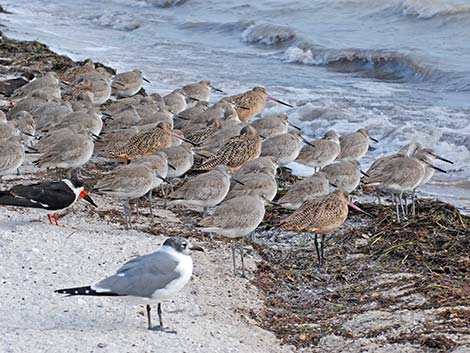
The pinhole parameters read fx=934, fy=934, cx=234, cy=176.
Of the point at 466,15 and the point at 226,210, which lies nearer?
the point at 226,210

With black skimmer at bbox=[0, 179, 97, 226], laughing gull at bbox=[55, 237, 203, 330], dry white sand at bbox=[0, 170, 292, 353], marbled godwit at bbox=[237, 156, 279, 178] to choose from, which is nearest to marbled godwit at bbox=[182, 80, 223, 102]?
marbled godwit at bbox=[237, 156, 279, 178]

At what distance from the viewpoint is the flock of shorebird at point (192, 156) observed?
8.60m

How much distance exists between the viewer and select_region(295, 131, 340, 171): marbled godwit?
11484 millimetres

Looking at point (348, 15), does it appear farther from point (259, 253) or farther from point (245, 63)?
point (259, 253)

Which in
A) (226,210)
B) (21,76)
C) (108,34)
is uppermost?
(226,210)

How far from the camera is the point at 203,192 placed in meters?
9.25

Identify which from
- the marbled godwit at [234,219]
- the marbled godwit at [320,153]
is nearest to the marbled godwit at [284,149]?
the marbled godwit at [320,153]

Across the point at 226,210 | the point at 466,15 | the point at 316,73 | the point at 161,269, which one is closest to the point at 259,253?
the point at 226,210

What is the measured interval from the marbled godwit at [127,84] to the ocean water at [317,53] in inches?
110

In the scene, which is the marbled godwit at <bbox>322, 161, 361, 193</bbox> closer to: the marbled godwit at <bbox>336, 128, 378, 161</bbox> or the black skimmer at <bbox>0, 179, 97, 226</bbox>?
the marbled godwit at <bbox>336, 128, 378, 161</bbox>

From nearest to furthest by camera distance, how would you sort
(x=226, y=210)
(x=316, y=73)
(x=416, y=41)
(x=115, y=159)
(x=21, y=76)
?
(x=226, y=210)
(x=115, y=159)
(x=21, y=76)
(x=316, y=73)
(x=416, y=41)

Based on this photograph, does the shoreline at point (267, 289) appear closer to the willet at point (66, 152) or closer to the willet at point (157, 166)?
the willet at point (157, 166)

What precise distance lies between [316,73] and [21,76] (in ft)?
24.7

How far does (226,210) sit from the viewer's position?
834cm
